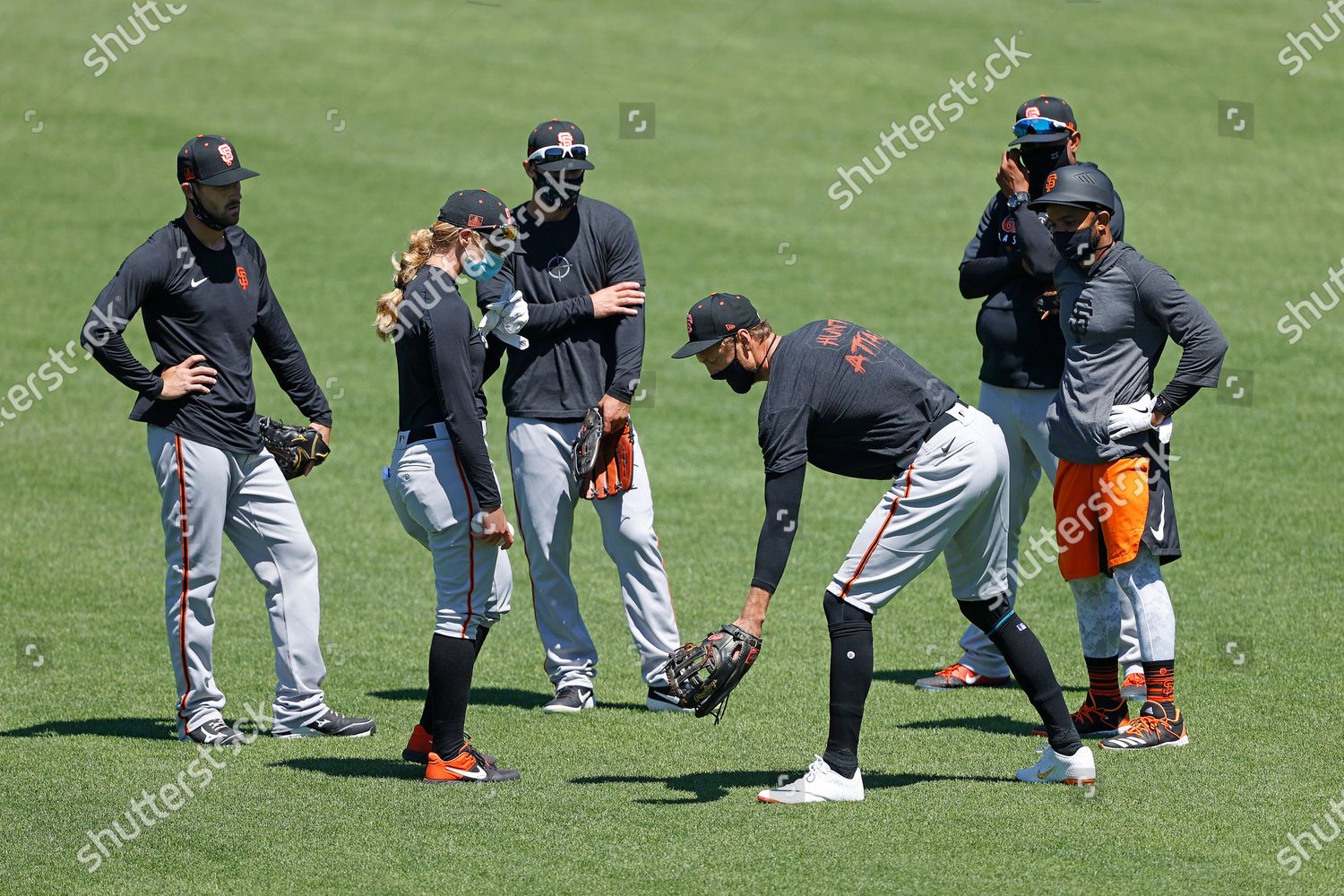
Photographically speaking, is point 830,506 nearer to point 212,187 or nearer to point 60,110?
point 212,187

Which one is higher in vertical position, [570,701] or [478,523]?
[478,523]

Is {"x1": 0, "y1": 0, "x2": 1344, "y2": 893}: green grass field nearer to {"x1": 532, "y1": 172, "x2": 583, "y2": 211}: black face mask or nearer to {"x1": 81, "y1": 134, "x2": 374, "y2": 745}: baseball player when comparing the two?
{"x1": 81, "y1": 134, "x2": 374, "y2": 745}: baseball player

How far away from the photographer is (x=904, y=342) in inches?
628

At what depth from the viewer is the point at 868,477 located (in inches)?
256

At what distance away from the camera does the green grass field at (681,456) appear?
19.9 ft

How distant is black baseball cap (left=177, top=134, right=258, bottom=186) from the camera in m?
7.29

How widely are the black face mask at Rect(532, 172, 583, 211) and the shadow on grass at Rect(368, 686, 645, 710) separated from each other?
2630 mm

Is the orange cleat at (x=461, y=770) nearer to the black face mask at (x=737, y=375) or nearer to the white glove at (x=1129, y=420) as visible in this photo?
the black face mask at (x=737, y=375)

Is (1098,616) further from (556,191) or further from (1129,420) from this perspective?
(556,191)

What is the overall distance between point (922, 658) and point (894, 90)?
18.5 meters

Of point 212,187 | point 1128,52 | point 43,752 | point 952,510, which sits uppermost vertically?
point 1128,52

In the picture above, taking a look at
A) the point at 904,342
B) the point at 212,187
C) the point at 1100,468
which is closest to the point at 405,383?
the point at 212,187

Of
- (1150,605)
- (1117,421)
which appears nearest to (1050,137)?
(1117,421)

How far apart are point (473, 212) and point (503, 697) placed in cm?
286
